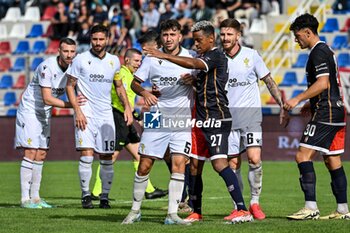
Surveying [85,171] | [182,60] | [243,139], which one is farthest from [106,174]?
[182,60]

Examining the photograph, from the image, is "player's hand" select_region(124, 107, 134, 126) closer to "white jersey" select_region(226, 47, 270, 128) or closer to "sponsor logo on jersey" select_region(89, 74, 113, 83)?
"sponsor logo on jersey" select_region(89, 74, 113, 83)

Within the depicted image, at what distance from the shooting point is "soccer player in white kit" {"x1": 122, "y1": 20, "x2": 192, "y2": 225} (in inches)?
485

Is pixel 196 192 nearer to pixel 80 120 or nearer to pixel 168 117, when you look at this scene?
pixel 168 117

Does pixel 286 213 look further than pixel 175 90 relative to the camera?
Yes

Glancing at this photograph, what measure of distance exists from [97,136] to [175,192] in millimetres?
3070

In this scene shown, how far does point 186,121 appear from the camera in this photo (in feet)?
40.9

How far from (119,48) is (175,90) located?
18.1m

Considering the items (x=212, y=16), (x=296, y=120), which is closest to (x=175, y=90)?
(x=296, y=120)

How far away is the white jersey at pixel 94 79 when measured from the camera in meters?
14.9

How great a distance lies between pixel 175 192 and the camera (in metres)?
12.3

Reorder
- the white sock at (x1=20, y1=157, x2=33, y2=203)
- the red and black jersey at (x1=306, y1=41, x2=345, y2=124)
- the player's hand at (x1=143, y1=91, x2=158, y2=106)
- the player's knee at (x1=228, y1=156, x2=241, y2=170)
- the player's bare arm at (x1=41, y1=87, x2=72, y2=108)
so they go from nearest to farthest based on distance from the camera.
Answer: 1. the player's hand at (x1=143, y1=91, x2=158, y2=106)
2. the red and black jersey at (x1=306, y1=41, x2=345, y2=124)
3. the player's knee at (x1=228, y1=156, x2=241, y2=170)
4. the player's bare arm at (x1=41, y1=87, x2=72, y2=108)
5. the white sock at (x1=20, y1=157, x2=33, y2=203)

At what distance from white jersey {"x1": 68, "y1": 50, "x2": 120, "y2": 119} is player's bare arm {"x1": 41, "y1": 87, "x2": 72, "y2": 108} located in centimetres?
29

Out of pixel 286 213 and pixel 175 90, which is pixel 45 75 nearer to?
pixel 175 90

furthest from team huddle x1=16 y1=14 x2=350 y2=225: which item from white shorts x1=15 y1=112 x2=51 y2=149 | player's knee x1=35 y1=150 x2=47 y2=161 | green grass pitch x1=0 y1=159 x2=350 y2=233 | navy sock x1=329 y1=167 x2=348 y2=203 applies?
player's knee x1=35 y1=150 x2=47 y2=161
